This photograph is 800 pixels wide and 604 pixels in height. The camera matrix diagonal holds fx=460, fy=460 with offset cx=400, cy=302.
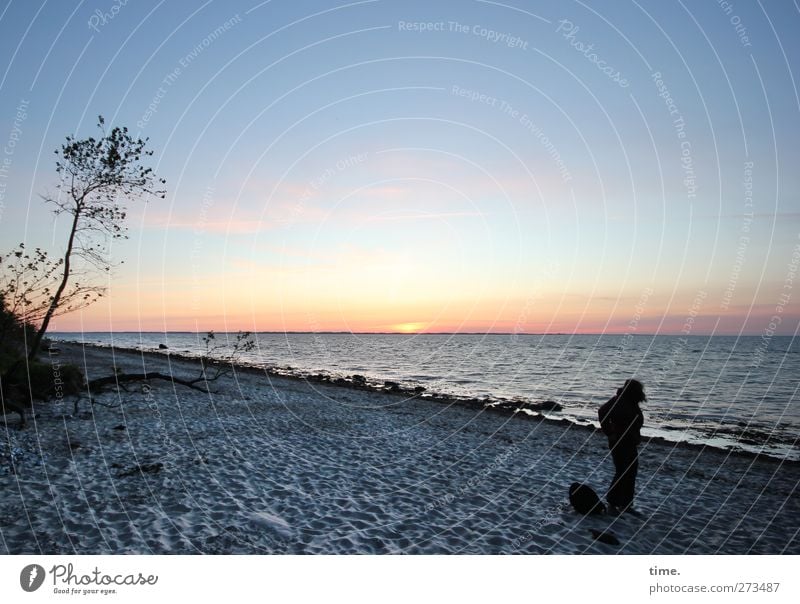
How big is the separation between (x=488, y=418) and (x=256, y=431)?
633 inches

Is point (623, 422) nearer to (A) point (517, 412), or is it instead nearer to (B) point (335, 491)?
(B) point (335, 491)

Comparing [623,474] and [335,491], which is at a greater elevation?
[623,474]

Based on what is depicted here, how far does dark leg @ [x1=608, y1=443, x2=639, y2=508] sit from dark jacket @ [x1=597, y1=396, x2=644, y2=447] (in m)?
0.16

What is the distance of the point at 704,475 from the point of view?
706 inches

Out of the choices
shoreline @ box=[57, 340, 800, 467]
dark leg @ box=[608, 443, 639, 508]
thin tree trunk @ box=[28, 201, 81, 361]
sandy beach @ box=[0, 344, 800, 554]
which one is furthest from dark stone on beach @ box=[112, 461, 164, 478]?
shoreline @ box=[57, 340, 800, 467]

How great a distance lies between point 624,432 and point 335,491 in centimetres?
715

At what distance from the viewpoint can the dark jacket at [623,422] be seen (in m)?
10.8

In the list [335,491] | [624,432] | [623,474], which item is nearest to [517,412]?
[623,474]

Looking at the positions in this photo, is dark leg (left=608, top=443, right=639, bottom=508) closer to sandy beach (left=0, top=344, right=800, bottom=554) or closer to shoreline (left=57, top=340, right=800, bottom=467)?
sandy beach (left=0, top=344, right=800, bottom=554)

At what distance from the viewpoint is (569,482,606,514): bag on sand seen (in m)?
10.9

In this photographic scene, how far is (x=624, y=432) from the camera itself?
10.8 meters

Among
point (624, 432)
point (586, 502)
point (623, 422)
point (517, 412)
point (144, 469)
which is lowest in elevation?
point (517, 412)
